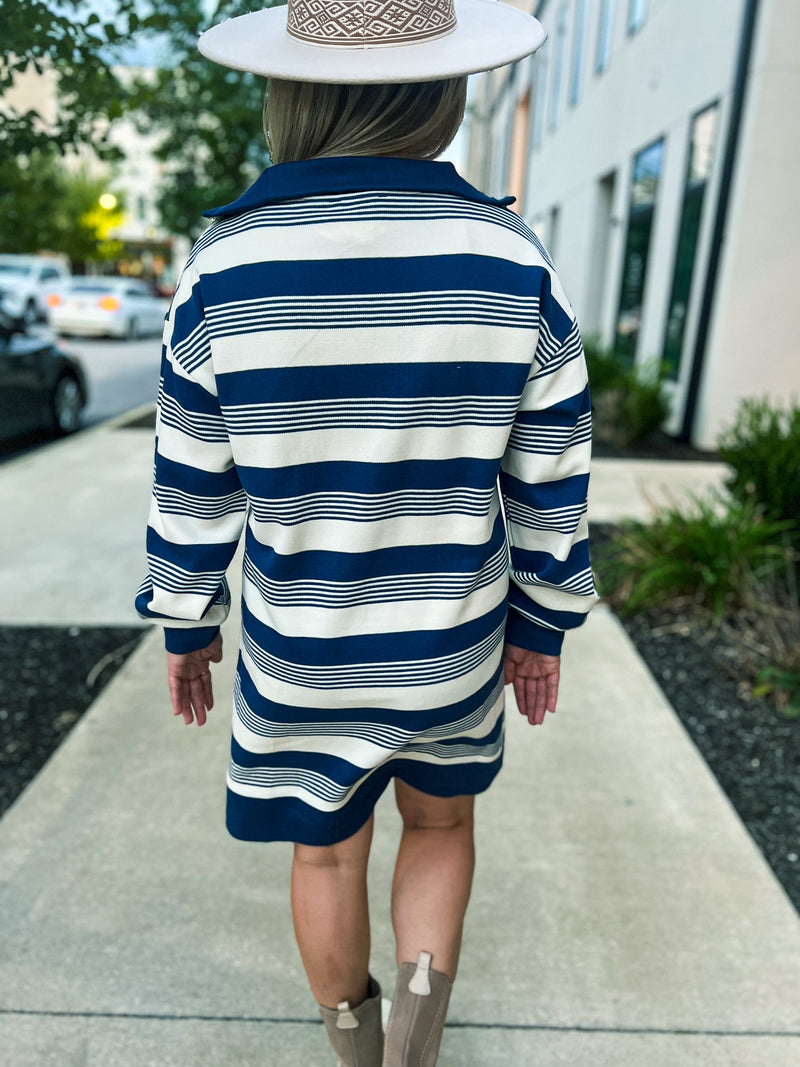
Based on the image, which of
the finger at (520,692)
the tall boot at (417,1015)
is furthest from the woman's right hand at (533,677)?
the tall boot at (417,1015)

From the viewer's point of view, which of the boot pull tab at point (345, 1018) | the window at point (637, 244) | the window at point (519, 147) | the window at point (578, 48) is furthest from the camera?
the window at point (519, 147)

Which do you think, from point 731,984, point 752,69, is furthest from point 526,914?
point 752,69

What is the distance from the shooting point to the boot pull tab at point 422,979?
154 cm

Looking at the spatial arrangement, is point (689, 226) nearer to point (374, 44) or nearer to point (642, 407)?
point (642, 407)

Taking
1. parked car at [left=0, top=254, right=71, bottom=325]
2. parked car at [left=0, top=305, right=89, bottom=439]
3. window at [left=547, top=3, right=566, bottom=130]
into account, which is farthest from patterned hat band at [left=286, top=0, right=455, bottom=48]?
parked car at [left=0, top=254, right=71, bottom=325]

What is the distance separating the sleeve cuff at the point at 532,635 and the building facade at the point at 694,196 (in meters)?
4.35

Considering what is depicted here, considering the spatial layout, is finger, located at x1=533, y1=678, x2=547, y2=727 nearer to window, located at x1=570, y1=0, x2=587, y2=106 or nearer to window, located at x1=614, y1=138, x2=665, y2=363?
window, located at x1=614, y1=138, x2=665, y2=363

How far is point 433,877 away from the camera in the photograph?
5.30 feet

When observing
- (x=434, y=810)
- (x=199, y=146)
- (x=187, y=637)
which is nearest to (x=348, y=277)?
(x=187, y=637)

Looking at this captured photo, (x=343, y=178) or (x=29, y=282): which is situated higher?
(x=343, y=178)

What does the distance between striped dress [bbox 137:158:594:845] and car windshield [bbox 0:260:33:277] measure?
26.0 meters

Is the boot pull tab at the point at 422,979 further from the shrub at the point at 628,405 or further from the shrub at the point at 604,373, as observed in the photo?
the shrub at the point at 604,373

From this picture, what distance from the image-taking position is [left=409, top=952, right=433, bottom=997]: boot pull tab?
1538mm

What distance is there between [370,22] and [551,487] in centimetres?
71
